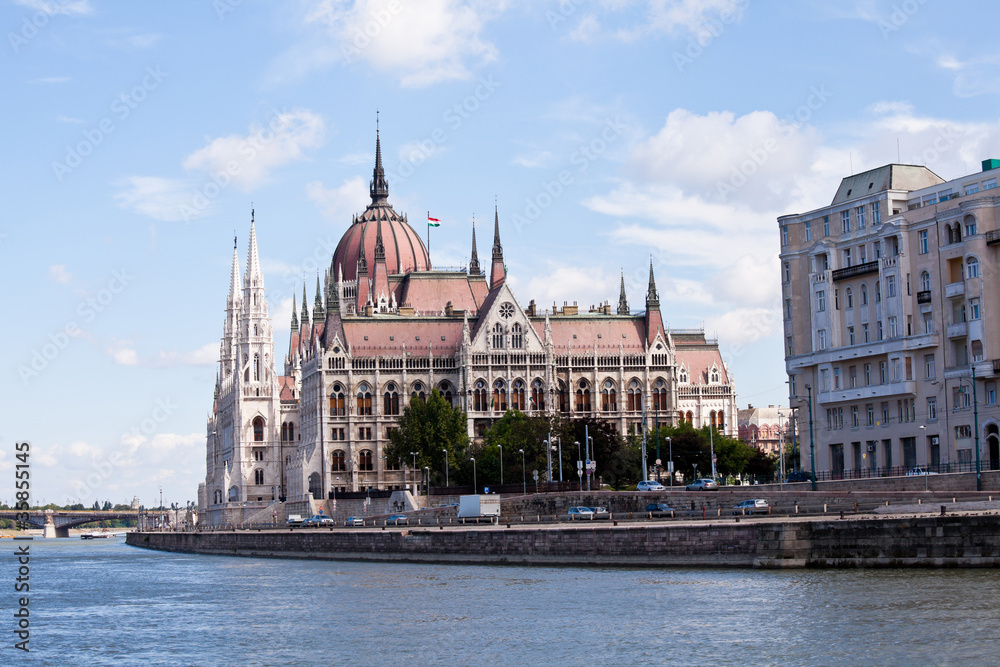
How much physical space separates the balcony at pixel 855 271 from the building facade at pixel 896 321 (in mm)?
77

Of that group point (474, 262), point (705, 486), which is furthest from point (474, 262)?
point (705, 486)

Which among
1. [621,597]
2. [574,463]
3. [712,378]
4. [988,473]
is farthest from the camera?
[712,378]

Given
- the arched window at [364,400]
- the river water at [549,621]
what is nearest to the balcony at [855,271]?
the river water at [549,621]

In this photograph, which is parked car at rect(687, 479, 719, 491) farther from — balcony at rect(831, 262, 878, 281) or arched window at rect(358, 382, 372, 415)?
arched window at rect(358, 382, 372, 415)

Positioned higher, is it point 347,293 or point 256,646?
point 347,293

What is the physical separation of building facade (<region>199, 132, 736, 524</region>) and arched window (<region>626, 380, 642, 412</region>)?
11 centimetres

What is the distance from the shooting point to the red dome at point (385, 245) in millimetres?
184500

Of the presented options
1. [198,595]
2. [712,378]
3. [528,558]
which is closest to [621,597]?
[528,558]

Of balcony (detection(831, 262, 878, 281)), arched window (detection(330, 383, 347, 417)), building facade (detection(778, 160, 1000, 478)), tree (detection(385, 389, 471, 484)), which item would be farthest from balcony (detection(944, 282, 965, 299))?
arched window (detection(330, 383, 347, 417))

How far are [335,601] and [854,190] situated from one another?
4666 cm

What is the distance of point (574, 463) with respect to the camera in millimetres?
135000

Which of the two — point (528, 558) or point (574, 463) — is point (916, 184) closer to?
point (528, 558)

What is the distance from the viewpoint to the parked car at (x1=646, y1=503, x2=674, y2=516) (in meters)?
79.5

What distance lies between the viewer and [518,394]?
154 meters
